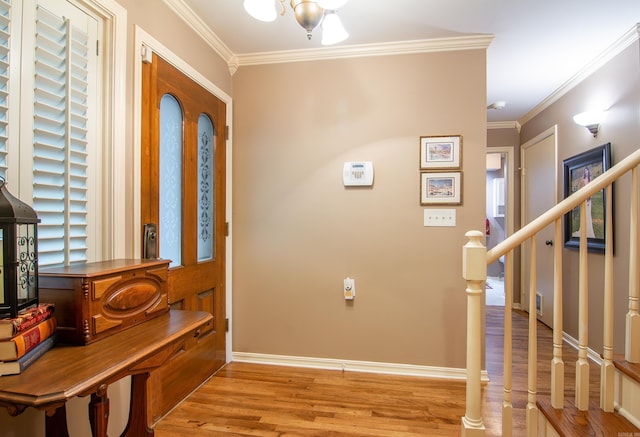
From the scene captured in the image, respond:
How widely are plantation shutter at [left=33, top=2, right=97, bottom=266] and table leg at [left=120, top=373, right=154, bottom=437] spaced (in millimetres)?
579

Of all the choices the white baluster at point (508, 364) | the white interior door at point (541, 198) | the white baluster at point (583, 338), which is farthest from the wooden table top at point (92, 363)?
the white interior door at point (541, 198)

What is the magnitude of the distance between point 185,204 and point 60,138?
808mm

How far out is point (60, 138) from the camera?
130 cm

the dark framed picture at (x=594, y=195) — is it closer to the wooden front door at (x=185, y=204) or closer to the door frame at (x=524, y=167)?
the door frame at (x=524, y=167)

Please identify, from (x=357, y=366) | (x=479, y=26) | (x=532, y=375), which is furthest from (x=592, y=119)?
(x=357, y=366)

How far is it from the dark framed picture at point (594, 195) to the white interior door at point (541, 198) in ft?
0.89

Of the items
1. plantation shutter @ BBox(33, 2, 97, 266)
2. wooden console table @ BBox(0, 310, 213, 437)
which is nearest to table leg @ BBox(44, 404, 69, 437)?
wooden console table @ BBox(0, 310, 213, 437)

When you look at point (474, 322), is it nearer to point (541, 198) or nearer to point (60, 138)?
point (60, 138)

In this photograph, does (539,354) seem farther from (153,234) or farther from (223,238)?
(153,234)

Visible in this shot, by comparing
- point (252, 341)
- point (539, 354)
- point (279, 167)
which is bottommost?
point (539, 354)

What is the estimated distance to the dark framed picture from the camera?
8.39ft

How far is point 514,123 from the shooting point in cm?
423

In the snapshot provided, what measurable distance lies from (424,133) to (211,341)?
7.28ft

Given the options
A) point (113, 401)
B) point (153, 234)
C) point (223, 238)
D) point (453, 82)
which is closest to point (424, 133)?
point (453, 82)
